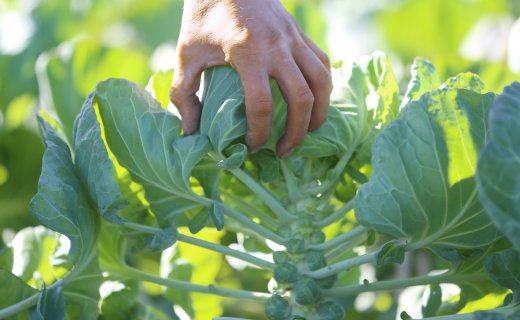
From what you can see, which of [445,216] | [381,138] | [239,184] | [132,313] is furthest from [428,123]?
[132,313]

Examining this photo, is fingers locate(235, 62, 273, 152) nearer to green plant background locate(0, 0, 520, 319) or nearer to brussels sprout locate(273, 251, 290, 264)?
brussels sprout locate(273, 251, 290, 264)

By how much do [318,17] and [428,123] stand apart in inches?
→ 54.6

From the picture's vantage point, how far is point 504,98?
1.32 meters

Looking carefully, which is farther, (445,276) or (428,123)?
(445,276)

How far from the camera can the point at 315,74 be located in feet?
5.33

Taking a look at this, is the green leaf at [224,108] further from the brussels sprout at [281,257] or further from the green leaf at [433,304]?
the green leaf at [433,304]

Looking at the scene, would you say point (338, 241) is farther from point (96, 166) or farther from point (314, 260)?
point (96, 166)

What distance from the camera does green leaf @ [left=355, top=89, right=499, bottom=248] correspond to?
1.49 m

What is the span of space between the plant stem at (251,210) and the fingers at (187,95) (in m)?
0.28

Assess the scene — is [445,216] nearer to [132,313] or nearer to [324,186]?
[324,186]

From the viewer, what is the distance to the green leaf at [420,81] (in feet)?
5.75

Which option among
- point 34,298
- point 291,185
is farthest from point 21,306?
point 291,185

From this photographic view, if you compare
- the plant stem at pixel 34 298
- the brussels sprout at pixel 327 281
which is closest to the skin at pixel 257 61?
the brussels sprout at pixel 327 281

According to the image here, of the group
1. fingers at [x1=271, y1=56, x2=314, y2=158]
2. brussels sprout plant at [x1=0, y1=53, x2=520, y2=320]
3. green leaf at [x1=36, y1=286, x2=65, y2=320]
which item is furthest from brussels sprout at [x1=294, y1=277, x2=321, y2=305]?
green leaf at [x1=36, y1=286, x2=65, y2=320]
